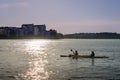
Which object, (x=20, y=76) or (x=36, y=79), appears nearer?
(x=36, y=79)

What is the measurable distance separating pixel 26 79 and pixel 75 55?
34.1 m

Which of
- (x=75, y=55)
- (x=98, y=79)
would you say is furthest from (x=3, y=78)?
(x=75, y=55)

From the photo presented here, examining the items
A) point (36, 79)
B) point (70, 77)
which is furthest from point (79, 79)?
point (36, 79)

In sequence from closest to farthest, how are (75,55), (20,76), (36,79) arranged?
(36,79) → (20,76) → (75,55)

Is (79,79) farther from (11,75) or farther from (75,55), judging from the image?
(75,55)

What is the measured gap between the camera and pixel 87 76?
39.8 meters

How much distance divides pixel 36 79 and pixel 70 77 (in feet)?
16.1

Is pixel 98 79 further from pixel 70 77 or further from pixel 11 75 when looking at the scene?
pixel 11 75

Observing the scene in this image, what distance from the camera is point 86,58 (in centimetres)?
7044

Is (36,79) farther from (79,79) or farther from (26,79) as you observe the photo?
(79,79)

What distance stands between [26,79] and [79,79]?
6728mm

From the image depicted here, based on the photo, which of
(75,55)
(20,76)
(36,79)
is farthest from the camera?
(75,55)

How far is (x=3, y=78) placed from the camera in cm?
3791

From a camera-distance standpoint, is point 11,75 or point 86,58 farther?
point 86,58
